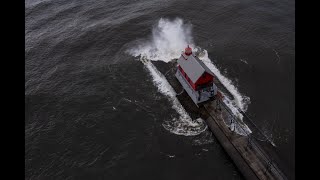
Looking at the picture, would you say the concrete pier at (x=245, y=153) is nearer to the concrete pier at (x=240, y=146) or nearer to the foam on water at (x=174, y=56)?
the concrete pier at (x=240, y=146)

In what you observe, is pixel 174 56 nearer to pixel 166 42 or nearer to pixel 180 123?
pixel 166 42

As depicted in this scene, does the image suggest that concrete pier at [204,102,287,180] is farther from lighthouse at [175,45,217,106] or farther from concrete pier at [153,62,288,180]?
lighthouse at [175,45,217,106]

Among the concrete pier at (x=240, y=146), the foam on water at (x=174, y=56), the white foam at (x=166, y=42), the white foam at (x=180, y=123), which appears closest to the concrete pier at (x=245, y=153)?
the concrete pier at (x=240, y=146)

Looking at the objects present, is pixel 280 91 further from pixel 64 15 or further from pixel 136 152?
pixel 64 15

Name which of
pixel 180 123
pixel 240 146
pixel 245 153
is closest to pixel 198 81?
pixel 180 123

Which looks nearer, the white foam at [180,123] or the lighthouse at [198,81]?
the white foam at [180,123]

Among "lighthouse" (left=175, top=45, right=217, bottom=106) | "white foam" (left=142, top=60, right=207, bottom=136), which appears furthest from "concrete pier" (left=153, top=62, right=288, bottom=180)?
"lighthouse" (left=175, top=45, right=217, bottom=106)

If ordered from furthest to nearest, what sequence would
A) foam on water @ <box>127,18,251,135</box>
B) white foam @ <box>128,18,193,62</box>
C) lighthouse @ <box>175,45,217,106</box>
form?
white foam @ <box>128,18,193,62</box>
lighthouse @ <box>175,45,217,106</box>
foam on water @ <box>127,18,251,135</box>

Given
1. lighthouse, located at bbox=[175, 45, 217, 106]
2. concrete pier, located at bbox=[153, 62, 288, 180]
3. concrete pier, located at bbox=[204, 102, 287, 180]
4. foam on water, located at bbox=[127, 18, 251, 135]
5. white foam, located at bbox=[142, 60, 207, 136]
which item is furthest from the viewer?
lighthouse, located at bbox=[175, 45, 217, 106]
